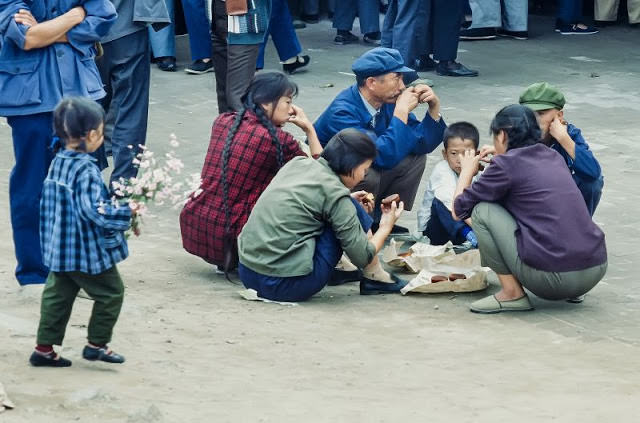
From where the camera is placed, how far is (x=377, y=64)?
7016mm

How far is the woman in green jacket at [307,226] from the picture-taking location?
19.3 ft

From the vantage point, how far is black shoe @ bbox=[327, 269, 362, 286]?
6.53m

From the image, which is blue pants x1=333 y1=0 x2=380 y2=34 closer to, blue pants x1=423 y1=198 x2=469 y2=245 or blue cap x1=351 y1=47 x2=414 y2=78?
blue cap x1=351 y1=47 x2=414 y2=78

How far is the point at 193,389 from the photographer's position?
181 inches

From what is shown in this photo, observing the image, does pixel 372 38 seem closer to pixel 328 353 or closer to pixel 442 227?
pixel 442 227

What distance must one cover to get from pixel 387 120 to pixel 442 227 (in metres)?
0.68

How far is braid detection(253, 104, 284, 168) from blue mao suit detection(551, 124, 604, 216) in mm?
1373

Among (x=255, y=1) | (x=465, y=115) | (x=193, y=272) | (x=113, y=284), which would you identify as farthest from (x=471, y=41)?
(x=113, y=284)

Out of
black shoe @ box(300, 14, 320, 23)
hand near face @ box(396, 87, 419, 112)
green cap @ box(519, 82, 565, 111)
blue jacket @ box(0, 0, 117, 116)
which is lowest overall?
black shoe @ box(300, 14, 320, 23)

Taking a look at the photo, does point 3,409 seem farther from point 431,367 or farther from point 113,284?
point 431,367

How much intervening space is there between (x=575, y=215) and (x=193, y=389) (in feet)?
6.73

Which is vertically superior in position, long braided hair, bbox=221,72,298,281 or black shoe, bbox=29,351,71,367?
long braided hair, bbox=221,72,298,281

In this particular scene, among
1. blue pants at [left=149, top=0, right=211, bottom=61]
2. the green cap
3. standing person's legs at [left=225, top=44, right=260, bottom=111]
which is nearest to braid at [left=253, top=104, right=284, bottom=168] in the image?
the green cap

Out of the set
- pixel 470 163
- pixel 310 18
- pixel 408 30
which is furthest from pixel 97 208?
pixel 310 18
